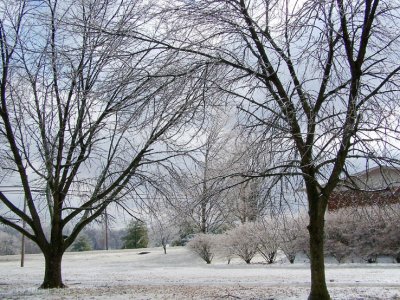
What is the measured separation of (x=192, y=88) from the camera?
751 centimetres

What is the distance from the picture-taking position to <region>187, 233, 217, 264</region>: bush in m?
29.2

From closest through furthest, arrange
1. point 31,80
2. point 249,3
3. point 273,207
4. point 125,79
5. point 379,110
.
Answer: point 379,110
point 125,79
point 249,3
point 273,207
point 31,80

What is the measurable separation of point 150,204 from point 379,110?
7.40 meters

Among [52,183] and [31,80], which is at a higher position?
[31,80]

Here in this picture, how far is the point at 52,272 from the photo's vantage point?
12.6 metres

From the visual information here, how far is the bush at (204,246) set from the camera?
2915 cm

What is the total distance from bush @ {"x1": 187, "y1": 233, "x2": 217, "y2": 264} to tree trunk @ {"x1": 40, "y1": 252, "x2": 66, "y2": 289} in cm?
1686

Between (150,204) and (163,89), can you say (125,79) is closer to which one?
(163,89)

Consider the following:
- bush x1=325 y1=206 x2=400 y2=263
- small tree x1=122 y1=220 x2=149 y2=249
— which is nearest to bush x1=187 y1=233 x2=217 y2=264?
bush x1=325 y1=206 x2=400 y2=263

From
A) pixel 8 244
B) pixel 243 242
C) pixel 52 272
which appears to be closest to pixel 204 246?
pixel 243 242

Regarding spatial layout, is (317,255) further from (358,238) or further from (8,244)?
(8,244)

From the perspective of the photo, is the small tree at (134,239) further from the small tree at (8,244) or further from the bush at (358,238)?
the bush at (358,238)

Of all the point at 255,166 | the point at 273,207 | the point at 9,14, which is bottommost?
the point at 273,207

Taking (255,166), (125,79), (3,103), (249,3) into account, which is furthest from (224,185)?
(3,103)
